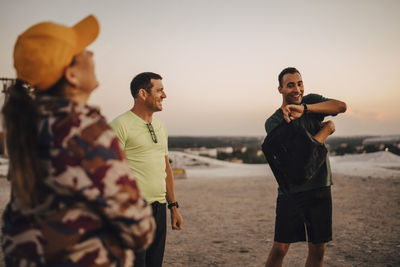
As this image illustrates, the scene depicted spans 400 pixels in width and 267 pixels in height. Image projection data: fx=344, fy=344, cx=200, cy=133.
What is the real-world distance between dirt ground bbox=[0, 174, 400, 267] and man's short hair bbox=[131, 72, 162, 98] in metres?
2.50

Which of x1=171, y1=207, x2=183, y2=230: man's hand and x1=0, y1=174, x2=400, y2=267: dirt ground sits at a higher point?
x1=171, y1=207, x2=183, y2=230: man's hand

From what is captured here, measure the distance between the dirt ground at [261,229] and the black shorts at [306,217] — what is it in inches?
62.4

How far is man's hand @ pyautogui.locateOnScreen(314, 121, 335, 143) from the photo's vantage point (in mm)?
2956

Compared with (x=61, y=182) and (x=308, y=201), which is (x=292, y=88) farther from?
(x=61, y=182)

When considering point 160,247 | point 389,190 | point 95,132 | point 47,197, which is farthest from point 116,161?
point 389,190

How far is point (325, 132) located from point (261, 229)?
377cm

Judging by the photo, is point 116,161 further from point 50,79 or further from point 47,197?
point 50,79

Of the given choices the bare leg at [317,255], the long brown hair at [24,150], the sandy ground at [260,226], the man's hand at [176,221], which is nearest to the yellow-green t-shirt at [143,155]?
the man's hand at [176,221]

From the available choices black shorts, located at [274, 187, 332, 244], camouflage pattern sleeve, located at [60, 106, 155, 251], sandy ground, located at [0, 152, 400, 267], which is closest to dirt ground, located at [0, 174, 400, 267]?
sandy ground, located at [0, 152, 400, 267]

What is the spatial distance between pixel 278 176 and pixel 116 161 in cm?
207

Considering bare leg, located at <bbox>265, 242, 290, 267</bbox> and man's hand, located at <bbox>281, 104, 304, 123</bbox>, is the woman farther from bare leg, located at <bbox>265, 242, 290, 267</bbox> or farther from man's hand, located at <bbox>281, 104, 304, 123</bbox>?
bare leg, located at <bbox>265, 242, 290, 267</bbox>

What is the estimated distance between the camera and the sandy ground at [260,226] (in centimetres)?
476

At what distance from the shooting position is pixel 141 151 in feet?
10.2

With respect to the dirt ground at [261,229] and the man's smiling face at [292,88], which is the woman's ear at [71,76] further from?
the dirt ground at [261,229]
